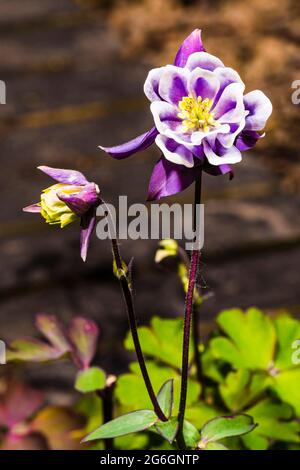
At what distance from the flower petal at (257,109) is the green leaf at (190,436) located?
23cm

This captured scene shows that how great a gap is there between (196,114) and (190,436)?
24 centimetres

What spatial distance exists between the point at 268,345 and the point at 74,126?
116 centimetres

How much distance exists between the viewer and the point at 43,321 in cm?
74

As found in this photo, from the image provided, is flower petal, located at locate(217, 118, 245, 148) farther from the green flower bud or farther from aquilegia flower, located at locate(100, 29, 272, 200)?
the green flower bud

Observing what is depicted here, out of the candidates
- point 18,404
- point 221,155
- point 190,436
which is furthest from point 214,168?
point 18,404

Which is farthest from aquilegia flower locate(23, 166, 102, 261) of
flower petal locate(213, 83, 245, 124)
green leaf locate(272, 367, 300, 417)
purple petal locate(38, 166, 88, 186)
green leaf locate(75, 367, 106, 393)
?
green leaf locate(272, 367, 300, 417)

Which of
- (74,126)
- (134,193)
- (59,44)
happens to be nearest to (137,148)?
(134,193)

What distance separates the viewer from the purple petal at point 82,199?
1.62ft

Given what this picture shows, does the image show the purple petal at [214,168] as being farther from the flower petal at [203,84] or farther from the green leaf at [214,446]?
the green leaf at [214,446]

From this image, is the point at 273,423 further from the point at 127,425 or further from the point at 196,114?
the point at 196,114

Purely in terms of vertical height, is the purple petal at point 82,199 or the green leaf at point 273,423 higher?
the purple petal at point 82,199

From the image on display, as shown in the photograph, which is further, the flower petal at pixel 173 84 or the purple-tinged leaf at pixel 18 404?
the purple-tinged leaf at pixel 18 404

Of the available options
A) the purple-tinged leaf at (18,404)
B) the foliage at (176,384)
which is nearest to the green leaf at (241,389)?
the foliage at (176,384)
